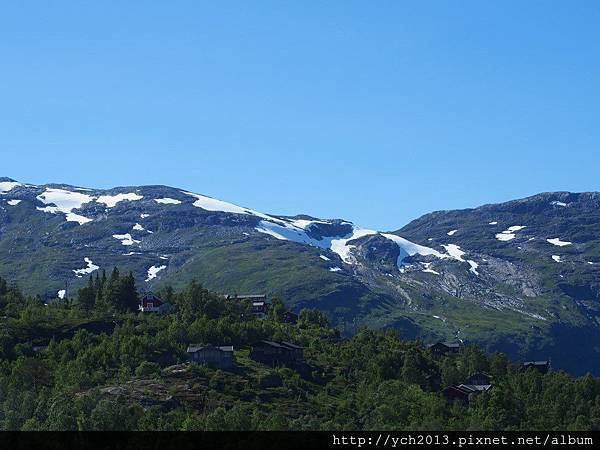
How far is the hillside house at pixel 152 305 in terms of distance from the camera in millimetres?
189125

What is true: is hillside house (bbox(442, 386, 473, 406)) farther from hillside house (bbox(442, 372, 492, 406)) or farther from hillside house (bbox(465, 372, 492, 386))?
hillside house (bbox(465, 372, 492, 386))

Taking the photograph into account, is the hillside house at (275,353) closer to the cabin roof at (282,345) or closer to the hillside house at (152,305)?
the cabin roof at (282,345)

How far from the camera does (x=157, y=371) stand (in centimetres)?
14000

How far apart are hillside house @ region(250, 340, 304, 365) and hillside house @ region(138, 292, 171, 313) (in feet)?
113

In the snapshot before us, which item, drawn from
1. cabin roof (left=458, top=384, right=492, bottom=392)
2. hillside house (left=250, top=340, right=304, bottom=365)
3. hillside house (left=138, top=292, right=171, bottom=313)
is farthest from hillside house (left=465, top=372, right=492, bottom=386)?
hillside house (left=138, top=292, right=171, bottom=313)

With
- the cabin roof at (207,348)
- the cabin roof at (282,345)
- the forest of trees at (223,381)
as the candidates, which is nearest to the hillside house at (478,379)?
the forest of trees at (223,381)

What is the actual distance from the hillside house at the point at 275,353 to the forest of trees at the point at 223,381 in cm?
226
